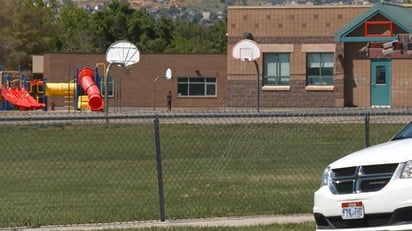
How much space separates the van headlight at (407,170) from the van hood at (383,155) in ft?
0.22

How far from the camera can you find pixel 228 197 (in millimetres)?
16953

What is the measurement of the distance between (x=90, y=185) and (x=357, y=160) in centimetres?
817

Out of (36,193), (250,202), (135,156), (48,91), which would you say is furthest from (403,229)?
(48,91)

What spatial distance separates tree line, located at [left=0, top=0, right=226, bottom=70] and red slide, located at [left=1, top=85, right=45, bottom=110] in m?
20.8

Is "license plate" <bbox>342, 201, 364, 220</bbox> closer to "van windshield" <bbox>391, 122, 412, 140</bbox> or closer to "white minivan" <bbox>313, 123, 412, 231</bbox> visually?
"white minivan" <bbox>313, 123, 412, 231</bbox>

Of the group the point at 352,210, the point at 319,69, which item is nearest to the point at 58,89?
the point at 319,69

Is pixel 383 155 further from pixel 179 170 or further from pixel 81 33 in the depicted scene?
pixel 81 33

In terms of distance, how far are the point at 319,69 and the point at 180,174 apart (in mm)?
39958

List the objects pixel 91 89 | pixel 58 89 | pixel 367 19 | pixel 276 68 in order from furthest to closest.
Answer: pixel 276 68
pixel 58 89
pixel 367 19
pixel 91 89

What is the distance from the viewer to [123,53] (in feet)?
155

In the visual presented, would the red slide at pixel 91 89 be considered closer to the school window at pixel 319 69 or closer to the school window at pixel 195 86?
the school window at pixel 195 86

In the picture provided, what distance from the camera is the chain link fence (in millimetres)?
15859

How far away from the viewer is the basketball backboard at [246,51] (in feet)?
171

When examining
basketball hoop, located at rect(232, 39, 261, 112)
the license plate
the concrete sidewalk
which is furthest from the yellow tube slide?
the license plate
